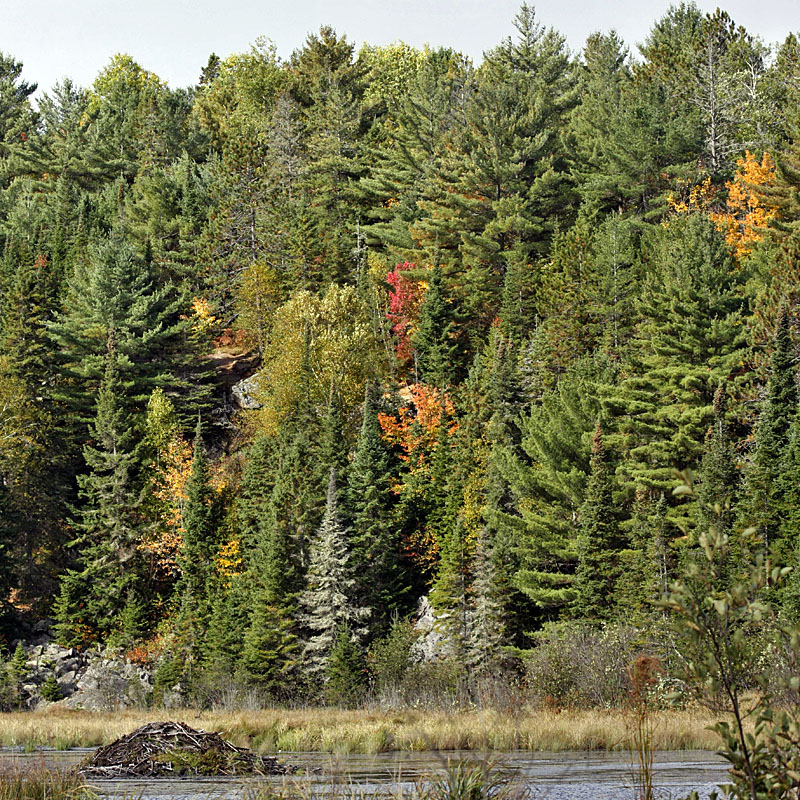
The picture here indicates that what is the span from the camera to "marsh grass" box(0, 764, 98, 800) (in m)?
10.2

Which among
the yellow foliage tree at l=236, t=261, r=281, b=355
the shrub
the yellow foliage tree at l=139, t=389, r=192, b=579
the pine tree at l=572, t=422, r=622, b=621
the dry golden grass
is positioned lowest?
the dry golden grass

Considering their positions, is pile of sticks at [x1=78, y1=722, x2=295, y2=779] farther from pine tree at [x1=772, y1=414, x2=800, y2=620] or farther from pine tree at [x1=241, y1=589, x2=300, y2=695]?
pine tree at [x1=241, y1=589, x2=300, y2=695]

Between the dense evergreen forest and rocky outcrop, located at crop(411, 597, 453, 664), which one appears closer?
the dense evergreen forest

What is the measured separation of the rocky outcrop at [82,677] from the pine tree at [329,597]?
9.86 metres

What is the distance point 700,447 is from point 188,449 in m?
36.5

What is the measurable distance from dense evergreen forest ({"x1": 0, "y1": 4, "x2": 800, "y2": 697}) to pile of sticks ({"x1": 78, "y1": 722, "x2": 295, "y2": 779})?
28560 mm

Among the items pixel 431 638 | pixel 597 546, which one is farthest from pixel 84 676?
pixel 597 546

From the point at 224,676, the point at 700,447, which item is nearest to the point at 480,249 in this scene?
the point at 700,447

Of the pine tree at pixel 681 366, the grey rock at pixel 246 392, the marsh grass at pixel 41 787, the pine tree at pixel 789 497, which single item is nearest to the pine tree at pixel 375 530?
the pine tree at pixel 681 366

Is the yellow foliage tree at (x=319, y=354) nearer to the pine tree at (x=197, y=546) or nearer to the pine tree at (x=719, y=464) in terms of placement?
the pine tree at (x=197, y=546)

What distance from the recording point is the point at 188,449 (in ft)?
235

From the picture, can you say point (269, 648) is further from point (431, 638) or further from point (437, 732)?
point (437, 732)

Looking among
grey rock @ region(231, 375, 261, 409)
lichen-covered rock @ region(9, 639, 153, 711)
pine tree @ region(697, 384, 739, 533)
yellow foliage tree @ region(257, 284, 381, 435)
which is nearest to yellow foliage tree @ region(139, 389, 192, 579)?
yellow foliage tree @ region(257, 284, 381, 435)

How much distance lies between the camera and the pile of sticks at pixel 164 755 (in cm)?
1488
